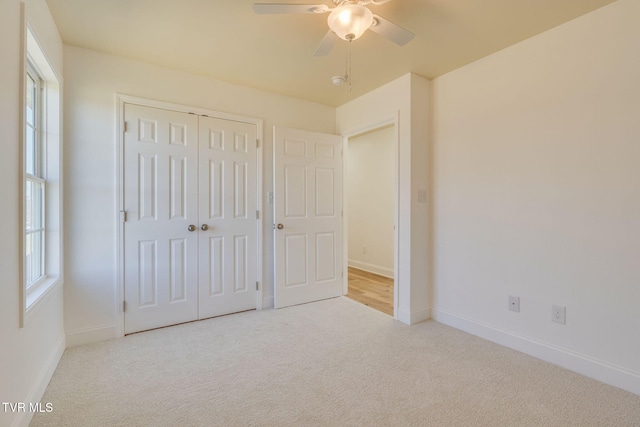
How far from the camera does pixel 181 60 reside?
2.61 m

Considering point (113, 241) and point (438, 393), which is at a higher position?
point (113, 241)

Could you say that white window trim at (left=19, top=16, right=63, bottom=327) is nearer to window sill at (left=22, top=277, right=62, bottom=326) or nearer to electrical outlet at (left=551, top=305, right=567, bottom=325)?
window sill at (left=22, top=277, right=62, bottom=326)

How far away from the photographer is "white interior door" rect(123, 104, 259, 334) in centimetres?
262

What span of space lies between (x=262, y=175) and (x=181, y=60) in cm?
130

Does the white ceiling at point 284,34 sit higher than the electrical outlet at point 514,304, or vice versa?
the white ceiling at point 284,34

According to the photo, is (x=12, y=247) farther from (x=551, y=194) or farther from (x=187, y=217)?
(x=551, y=194)

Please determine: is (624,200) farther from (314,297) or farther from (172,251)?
(172,251)

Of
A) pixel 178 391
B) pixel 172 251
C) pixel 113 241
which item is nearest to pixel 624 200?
pixel 178 391

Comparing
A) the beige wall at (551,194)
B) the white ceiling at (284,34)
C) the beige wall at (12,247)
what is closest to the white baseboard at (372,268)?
the beige wall at (551,194)

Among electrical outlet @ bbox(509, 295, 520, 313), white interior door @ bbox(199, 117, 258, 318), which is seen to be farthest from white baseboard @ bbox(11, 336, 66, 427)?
electrical outlet @ bbox(509, 295, 520, 313)

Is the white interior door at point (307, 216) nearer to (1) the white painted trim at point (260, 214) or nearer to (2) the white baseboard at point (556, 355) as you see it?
(1) the white painted trim at point (260, 214)

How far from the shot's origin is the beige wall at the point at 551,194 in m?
1.87

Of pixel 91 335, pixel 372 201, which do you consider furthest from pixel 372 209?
pixel 91 335

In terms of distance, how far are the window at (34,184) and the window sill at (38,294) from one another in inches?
1.7
